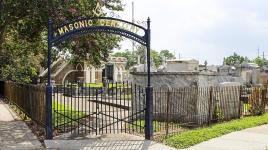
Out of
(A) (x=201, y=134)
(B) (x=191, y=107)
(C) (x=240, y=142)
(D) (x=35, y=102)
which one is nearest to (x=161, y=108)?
(B) (x=191, y=107)

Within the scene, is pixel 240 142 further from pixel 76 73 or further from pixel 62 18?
pixel 76 73

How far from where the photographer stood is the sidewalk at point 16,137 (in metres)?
11.1

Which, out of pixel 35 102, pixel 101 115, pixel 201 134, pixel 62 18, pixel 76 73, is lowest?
pixel 201 134

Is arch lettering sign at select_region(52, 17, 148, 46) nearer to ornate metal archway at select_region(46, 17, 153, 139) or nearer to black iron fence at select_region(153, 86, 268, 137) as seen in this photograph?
ornate metal archway at select_region(46, 17, 153, 139)

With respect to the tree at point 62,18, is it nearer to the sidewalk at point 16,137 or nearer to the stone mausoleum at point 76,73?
the sidewalk at point 16,137

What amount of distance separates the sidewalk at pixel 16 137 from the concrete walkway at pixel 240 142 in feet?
14.0

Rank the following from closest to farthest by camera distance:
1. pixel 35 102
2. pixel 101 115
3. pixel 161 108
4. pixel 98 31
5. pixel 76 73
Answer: pixel 98 31
pixel 35 102
pixel 161 108
pixel 101 115
pixel 76 73

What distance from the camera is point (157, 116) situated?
1563 centimetres

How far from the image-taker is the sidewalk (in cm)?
1113

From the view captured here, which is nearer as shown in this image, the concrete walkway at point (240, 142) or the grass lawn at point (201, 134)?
the concrete walkway at point (240, 142)

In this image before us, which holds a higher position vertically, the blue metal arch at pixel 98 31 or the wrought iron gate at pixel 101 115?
the blue metal arch at pixel 98 31

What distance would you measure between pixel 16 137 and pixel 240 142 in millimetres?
6462

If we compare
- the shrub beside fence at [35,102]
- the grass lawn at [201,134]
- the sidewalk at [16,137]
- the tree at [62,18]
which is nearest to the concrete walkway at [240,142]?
the grass lawn at [201,134]

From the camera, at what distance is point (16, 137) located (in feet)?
41.4
